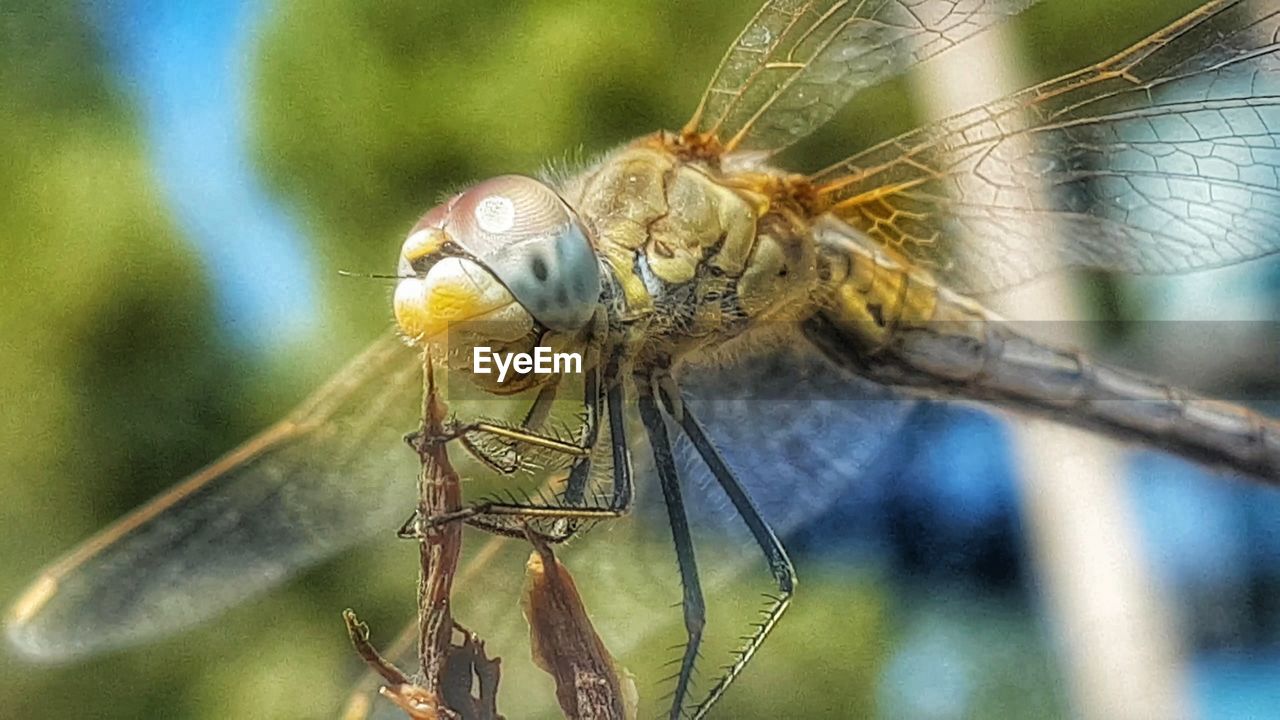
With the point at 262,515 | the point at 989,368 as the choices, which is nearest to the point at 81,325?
the point at 262,515

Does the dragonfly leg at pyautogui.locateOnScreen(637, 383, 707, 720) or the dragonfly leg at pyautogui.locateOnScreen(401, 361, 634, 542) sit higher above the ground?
the dragonfly leg at pyautogui.locateOnScreen(401, 361, 634, 542)

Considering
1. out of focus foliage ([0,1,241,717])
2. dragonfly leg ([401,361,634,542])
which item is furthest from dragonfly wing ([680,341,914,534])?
out of focus foliage ([0,1,241,717])

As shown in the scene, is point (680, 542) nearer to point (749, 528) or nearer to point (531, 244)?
point (749, 528)

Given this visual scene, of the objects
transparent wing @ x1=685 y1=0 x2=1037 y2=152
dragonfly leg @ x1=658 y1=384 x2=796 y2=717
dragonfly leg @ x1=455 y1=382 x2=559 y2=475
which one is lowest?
dragonfly leg @ x1=658 y1=384 x2=796 y2=717

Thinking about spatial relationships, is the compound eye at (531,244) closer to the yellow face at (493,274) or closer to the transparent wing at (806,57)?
the yellow face at (493,274)

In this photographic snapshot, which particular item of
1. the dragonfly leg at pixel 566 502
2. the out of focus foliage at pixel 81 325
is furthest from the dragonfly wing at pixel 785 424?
the out of focus foliage at pixel 81 325

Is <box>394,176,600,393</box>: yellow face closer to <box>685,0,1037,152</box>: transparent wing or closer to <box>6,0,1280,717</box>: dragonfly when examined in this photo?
<box>6,0,1280,717</box>: dragonfly
